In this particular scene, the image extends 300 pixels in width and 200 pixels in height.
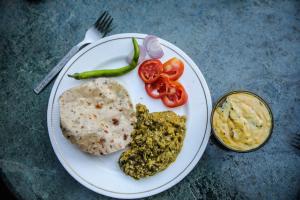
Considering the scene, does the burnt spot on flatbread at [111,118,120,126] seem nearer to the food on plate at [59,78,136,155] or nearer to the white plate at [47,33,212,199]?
the food on plate at [59,78,136,155]

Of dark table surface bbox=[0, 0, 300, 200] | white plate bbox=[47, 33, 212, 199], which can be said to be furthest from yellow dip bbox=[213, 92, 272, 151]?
dark table surface bbox=[0, 0, 300, 200]

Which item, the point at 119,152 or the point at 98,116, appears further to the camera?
the point at 119,152

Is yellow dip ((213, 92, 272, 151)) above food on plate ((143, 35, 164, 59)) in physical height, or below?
below

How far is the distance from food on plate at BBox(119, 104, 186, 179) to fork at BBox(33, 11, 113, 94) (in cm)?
79

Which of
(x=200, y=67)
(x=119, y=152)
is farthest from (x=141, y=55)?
(x=119, y=152)

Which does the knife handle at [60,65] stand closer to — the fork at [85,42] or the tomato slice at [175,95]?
the fork at [85,42]

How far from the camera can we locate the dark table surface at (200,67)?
3750 millimetres

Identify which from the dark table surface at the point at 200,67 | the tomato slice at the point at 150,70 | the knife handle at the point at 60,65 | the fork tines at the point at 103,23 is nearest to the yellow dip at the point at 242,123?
the dark table surface at the point at 200,67

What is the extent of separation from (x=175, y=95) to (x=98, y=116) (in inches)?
27.2

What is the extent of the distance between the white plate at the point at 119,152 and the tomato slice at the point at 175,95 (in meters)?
0.05

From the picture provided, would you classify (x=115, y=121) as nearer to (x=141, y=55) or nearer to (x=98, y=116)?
(x=98, y=116)

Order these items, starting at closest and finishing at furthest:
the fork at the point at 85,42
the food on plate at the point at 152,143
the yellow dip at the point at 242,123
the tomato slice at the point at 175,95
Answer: the yellow dip at the point at 242,123, the food on plate at the point at 152,143, the tomato slice at the point at 175,95, the fork at the point at 85,42

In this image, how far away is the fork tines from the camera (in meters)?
3.73

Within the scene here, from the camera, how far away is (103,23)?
3.74m
